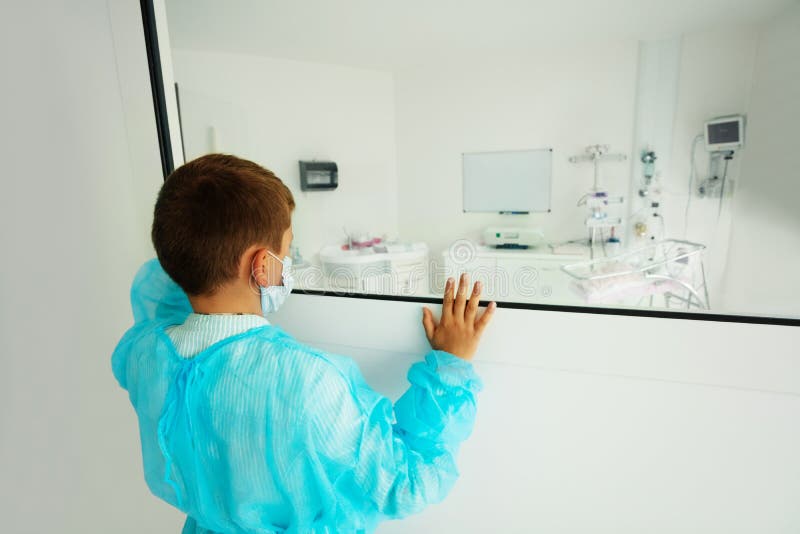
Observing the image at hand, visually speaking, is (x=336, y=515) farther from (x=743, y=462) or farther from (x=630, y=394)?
(x=743, y=462)

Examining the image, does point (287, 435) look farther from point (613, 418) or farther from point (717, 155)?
point (717, 155)

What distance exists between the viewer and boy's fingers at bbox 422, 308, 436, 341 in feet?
2.03

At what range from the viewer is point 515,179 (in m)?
2.05

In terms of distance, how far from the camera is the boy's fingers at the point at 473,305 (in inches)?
23.0

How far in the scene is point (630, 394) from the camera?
61 centimetres

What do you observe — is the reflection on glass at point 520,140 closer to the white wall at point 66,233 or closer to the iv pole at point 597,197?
the iv pole at point 597,197

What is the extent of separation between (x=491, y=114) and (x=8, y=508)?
2.29 metres

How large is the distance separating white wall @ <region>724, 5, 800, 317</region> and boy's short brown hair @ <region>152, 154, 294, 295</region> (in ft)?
3.83

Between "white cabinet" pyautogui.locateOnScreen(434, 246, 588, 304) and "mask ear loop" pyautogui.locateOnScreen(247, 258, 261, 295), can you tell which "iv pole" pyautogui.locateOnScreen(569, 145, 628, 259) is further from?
"mask ear loop" pyautogui.locateOnScreen(247, 258, 261, 295)

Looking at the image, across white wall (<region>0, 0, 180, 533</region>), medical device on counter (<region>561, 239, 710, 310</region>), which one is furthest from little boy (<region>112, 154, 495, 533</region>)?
white wall (<region>0, 0, 180, 533</region>)

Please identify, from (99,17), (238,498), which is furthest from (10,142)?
(238,498)

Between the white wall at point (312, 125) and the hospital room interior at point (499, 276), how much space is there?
2cm

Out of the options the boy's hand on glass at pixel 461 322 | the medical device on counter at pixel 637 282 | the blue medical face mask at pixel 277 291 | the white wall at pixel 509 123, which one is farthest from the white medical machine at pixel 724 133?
the blue medical face mask at pixel 277 291

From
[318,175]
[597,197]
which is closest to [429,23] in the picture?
[318,175]
